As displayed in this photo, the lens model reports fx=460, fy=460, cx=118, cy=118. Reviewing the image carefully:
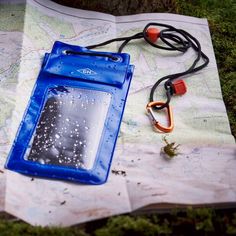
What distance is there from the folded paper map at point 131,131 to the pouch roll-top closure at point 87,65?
49 mm

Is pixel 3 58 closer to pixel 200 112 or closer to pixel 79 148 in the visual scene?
pixel 79 148

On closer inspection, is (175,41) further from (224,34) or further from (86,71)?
(86,71)

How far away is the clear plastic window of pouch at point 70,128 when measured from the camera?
1.37 m

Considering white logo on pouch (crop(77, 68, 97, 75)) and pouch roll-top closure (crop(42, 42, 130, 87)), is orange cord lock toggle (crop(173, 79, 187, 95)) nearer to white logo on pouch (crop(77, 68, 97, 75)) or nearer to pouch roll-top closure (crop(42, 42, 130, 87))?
pouch roll-top closure (crop(42, 42, 130, 87))

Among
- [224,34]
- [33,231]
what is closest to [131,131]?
[33,231]

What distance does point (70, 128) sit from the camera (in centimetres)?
145

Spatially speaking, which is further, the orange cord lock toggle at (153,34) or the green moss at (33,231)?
the orange cord lock toggle at (153,34)

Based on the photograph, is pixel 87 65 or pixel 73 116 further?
pixel 87 65

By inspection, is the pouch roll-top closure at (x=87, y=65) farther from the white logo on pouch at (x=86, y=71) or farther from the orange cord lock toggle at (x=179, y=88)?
the orange cord lock toggle at (x=179, y=88)

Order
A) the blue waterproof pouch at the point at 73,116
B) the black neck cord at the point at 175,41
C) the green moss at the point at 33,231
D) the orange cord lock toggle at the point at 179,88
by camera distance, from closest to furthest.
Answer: the green moss at the point at 33,231
the blue waterproof pouch at the point at 73,116
the orange cord lock toggle at the point at 179,88
the black neck cord at the point at 175,41

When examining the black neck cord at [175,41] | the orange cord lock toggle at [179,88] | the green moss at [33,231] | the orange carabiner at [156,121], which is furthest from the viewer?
the black neck cord at [175,41]

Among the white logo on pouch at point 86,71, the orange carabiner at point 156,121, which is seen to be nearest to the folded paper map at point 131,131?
the orange carabiner at point 156,121

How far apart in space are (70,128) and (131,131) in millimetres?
195

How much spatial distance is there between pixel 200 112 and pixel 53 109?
19.4 inches
